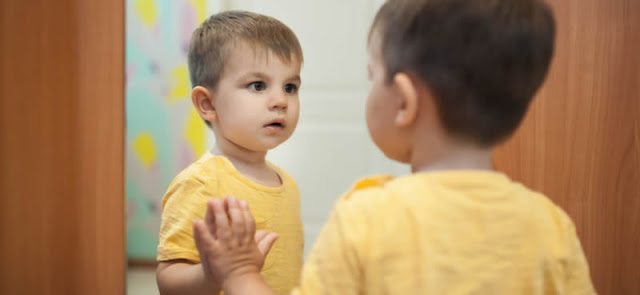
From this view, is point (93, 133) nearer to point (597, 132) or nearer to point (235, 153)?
point (235, 153)

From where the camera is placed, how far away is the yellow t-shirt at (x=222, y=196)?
1.00 m

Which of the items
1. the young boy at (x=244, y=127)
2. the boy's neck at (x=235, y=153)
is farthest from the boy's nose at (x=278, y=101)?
the boy's neck at (x=235, y=153)

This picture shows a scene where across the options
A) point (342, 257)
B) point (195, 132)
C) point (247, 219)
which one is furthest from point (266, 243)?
point (195, 132)

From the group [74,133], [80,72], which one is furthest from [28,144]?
[80,72]

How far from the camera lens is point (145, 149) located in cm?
153

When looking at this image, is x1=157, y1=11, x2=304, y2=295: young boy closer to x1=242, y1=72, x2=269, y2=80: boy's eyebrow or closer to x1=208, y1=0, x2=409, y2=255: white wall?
x1=242, y1=72, x2=269, y2=80: boy's eyebrow

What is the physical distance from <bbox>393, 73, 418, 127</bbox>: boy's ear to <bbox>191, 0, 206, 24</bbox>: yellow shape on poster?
102cm

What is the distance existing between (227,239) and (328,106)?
94 centimetres

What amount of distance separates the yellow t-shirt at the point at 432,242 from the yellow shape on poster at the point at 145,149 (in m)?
1.02

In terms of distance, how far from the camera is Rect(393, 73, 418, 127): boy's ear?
2.05 ft

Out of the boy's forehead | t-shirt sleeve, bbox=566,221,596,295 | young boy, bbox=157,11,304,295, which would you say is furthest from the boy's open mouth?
t-shirt sleeve, bbox=566,221,596,295

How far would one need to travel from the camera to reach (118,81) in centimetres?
152

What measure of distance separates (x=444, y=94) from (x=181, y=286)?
589mm

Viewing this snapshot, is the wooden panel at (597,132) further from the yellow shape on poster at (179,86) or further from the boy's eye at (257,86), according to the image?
the yellow shape on poster at (179,86)
